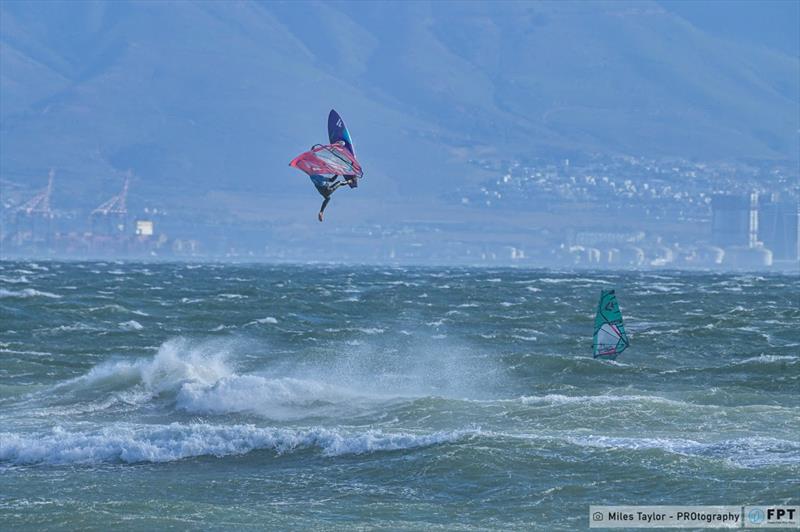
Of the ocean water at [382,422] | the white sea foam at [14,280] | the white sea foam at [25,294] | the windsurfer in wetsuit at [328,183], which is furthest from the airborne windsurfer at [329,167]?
the white sea foam at [14,280]

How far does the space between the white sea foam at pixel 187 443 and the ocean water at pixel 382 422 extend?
0.16 ft

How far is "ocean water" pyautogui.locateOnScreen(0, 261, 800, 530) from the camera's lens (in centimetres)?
2370

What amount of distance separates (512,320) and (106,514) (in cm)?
3685

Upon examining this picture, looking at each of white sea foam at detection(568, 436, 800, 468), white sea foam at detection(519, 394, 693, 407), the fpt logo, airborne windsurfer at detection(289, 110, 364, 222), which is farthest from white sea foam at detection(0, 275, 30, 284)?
the fpt logo

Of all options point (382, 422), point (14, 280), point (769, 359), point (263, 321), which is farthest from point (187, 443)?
point (14, 280)

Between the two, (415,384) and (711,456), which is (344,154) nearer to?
(711,456)

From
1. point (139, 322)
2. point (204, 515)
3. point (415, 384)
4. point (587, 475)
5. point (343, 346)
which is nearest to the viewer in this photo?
point (204, 515)

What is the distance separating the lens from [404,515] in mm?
23031

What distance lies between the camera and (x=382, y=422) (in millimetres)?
30797

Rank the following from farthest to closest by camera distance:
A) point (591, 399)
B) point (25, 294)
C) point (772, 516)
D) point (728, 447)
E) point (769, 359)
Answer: point (25, 294), point (769, 359), point (591, 399), point (728, 447), point (772, 516)

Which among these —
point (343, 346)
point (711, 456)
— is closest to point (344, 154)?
point (711, 456)

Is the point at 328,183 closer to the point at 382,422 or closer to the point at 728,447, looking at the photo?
the point at 382,422

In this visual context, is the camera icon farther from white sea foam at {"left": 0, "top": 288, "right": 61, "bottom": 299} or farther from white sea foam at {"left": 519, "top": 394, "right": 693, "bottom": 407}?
white sea foam at {"left": 0, "top": 288, "right": 61, "bottom": 299}

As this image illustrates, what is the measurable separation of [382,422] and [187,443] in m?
4.43
